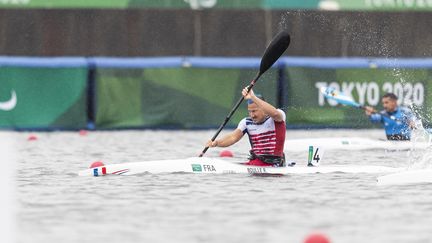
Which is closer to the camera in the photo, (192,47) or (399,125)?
(399,125)

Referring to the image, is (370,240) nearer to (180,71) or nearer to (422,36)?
(180,71)

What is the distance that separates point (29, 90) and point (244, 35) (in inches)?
253

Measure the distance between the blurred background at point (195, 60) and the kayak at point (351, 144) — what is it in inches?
140

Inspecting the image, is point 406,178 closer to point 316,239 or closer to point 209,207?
point 209,207

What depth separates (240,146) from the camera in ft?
78.0

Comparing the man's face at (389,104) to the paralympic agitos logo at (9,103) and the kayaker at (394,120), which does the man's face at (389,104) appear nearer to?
the kayaker at (394,120)

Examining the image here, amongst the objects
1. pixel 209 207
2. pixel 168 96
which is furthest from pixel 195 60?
pixel 209 207

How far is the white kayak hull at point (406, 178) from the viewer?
1617 centimetres

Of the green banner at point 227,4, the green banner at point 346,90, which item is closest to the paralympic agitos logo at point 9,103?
the green banner at point 227,4

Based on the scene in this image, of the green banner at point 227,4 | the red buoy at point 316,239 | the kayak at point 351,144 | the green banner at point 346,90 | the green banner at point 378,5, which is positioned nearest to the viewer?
the red buoy at point 316,239

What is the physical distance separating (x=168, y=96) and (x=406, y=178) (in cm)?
1107

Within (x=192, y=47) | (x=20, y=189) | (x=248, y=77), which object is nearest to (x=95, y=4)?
(x=192, y=47)

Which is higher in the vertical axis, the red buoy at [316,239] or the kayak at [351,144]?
the red buoy at [316,239]

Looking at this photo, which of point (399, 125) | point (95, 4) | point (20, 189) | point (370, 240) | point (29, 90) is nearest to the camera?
point (370, 240)
